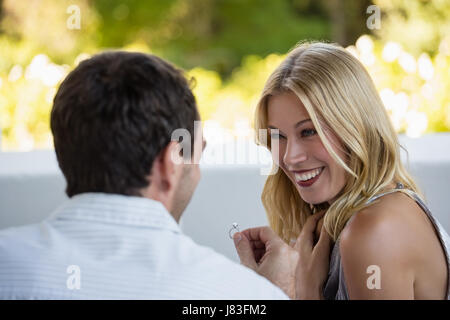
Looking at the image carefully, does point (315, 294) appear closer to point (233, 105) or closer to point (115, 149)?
point (115, 149)

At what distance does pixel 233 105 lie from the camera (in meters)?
6.71

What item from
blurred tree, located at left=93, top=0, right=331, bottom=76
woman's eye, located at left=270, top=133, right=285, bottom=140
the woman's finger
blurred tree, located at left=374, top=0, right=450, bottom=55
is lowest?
the woman's finger

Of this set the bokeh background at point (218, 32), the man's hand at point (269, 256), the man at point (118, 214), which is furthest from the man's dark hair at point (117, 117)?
the bokeh background at point (218, 32)

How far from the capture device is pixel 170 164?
1.08 meters

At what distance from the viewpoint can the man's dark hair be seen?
1.03 metres

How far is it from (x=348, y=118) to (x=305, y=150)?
0.48 ft

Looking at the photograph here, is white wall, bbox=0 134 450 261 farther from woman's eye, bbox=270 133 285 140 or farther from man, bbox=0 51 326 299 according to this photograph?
man, bbox=0 51 326 299

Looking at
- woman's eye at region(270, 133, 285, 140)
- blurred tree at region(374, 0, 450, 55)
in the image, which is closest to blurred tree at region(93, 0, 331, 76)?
blurred tree at region(374, 0, 450, 55)

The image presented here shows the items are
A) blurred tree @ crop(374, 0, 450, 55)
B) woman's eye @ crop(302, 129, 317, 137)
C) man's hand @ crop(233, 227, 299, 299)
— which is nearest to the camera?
man's hand @ crop(233, 227, 299, 299)

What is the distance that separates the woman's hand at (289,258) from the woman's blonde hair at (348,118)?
98 millimetres

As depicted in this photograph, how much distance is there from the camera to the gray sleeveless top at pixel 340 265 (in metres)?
1.55

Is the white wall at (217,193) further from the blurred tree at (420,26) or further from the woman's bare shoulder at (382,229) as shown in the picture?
the blurred tree at (420,26)

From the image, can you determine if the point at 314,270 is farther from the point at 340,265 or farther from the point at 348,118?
the point at 348,118

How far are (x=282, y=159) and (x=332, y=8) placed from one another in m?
8.81
